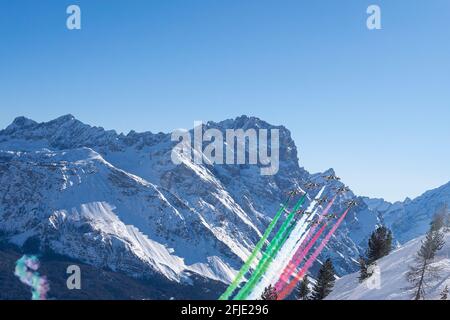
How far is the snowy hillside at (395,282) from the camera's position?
6272 centimetres

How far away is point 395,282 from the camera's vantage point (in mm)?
71062

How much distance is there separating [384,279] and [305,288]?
63.6 feet

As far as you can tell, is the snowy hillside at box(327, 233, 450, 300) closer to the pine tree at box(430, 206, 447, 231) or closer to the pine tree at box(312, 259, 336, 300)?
the pine tree at box(312, 259, 336, 300)

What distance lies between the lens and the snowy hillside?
6272 cm

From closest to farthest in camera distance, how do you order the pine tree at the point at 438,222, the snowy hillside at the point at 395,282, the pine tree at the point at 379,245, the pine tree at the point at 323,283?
1. the snowy hillside at the point at 395,282
2. the pine tree at the point at 438,222
3. the pine tree at the point at 323,283
4. the pine tree at the point at 379,245

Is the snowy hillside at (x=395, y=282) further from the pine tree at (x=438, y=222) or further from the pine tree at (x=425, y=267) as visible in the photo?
the pine tree at (x=438, y=222)

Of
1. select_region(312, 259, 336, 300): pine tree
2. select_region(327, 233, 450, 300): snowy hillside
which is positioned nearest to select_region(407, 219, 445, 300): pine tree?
select_region(327, 233, 450, 300): snowy hillside

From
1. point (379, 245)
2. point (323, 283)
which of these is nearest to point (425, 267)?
point (323, 283)

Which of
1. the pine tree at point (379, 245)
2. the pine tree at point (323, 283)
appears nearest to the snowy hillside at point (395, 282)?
the pine tree at point (323, 283)

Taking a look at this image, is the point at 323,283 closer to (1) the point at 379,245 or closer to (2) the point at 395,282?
(1) the point at 379,245
